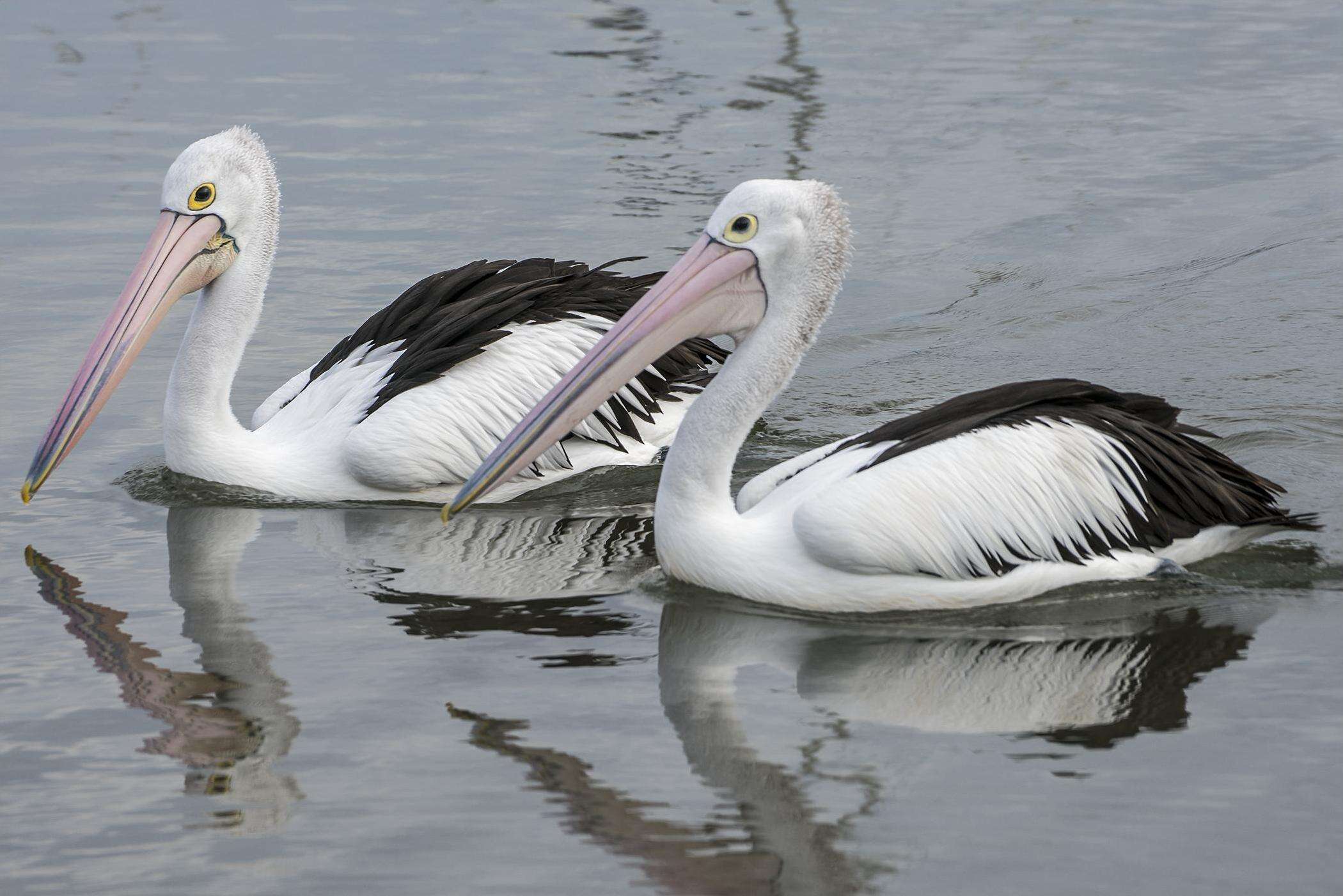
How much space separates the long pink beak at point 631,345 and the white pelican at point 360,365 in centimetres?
98

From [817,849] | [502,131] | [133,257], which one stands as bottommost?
[817,849]

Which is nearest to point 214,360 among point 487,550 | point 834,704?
point 487,550

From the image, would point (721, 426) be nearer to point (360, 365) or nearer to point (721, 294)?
point (721, 294)

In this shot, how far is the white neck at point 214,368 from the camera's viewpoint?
5637 millimetres

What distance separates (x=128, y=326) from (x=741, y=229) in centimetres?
207

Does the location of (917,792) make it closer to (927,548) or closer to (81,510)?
(927,548)

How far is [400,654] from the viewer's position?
4383mm

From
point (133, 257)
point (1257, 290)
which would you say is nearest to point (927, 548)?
point (1257, 290)

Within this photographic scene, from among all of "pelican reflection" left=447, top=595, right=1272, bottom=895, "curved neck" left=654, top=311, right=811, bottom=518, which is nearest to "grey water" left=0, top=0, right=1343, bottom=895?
"pelican reflection" left=447, top=595, right=1272, bottom=895

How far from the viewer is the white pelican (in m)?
5.56

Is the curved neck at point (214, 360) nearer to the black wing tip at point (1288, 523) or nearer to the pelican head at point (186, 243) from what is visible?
the pelican head at point (186, 243)

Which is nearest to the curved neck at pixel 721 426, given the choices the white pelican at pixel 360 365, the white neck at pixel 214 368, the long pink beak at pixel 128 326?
the white pelican at pixel 360 365

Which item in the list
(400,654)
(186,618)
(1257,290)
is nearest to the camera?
(400,654)

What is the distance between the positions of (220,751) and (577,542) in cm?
161
